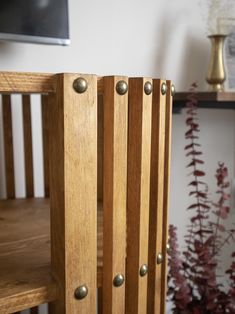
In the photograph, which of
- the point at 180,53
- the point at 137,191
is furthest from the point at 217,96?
the point at 137,191

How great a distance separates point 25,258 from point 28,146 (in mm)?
468

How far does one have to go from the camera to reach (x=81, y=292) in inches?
17.9

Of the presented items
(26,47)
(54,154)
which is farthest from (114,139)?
(26,47)

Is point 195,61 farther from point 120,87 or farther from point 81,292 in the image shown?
point 81,292

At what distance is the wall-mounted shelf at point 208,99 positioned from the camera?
1.06m

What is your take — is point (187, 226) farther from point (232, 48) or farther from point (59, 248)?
point (59, 248)

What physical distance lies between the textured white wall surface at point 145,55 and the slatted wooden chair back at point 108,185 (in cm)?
57

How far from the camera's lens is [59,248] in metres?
0.45

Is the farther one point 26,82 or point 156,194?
point 156,194

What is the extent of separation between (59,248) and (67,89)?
0.65 feet

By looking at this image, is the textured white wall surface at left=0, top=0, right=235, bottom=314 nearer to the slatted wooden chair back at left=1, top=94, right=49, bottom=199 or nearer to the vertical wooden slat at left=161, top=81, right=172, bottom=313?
the slatted wooden chair back at left=1, top=94, right=49, bottom=199

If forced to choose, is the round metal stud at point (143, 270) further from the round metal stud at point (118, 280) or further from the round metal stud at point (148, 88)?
the round metal stud at point (148, 88)

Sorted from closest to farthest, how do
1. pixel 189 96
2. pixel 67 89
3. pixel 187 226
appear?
pixel 67 89
pixel 189 96
pixel 187 226

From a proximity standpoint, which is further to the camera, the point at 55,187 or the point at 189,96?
the point at 189,96
